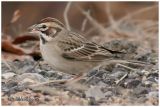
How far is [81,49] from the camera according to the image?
6.43 m

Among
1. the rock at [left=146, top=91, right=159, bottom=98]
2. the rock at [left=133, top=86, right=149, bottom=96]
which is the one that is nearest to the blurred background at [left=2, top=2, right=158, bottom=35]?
the rock at [left=133, top=86, right=149, bottom=96]

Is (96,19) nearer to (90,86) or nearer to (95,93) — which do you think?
(90,86)

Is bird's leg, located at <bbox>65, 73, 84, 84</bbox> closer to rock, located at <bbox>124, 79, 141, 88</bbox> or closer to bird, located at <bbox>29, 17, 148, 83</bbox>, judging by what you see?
bird, located at <bbox>29, 17, 148, 83</bbox>

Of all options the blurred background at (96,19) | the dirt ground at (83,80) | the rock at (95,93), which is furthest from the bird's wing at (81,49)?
the blurred background at (96,19)

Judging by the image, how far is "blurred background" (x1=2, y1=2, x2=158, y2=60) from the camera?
8.34m

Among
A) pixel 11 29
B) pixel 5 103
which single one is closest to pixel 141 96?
pixel 5 103

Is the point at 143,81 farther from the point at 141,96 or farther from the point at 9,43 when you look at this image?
the point at 9,43

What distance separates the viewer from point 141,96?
19.2 ft

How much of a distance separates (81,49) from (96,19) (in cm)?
452

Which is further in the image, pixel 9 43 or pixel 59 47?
pixel 9 43

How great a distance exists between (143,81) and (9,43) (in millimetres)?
1841

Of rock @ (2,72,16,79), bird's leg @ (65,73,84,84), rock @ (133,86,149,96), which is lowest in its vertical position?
rock @ (133,86,149,96)

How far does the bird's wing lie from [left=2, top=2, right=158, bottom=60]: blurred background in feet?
3.38

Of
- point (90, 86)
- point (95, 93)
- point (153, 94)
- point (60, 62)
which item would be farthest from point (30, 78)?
point (153, 94)
